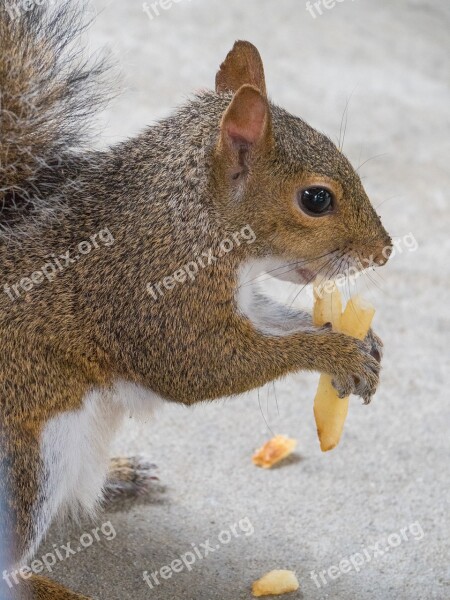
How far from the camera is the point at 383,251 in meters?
1.93

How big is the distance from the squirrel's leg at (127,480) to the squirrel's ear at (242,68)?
0.85 metres

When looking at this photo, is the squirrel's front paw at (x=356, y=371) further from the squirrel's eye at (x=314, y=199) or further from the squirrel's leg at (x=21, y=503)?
the squirrel's leg at (x=21, y=503)

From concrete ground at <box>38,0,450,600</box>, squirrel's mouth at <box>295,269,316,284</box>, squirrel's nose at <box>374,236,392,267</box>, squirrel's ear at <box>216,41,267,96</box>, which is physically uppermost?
squirrel's ear at <box>216,41,267,96</box>

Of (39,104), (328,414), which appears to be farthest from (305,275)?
(39,104)

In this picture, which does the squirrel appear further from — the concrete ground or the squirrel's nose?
the concrete ground

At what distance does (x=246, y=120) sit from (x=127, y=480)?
91 cm

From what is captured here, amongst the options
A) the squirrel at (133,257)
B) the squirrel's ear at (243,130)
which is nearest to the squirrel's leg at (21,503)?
the squirrel at (133,257)

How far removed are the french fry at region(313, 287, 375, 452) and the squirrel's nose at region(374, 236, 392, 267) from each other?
0.13 m

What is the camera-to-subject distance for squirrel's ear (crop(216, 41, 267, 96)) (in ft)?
6.51

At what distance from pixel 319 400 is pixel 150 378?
1.15 feet

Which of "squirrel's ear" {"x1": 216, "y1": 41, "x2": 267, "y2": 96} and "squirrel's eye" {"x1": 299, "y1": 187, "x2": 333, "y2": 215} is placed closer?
"squirrel's eye" {"x1": 299, "y1": 187, "x2": 333, "y2": 215}

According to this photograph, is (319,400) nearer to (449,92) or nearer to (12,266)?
(12,266)

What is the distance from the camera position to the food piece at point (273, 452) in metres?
2.43

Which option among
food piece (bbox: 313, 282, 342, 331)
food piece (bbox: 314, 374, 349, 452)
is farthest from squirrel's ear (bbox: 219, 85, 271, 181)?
food piece (bbox: 314, 374, 349, 452)
